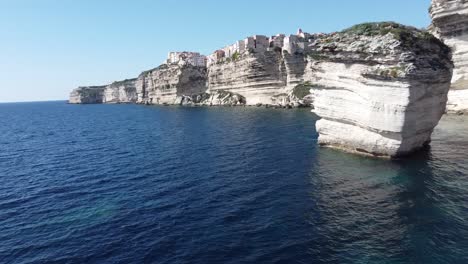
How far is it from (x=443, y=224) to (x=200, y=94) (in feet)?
488

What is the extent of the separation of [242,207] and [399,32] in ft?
81.9

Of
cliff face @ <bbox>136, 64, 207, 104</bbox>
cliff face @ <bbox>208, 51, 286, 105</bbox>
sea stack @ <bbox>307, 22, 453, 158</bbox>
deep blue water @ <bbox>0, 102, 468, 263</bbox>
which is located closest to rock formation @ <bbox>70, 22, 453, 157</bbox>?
sea stack @ <bbox>307, 22, 453, 158</bbox>

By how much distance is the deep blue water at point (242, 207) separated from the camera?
20078mm

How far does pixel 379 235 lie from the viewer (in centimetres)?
2088

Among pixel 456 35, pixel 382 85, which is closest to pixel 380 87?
pixel 382 85

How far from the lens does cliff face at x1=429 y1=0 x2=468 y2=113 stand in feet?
183

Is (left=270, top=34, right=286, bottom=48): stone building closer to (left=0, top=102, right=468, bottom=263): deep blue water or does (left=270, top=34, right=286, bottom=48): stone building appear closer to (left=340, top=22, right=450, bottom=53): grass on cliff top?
(left=0, top=102, right=468, bottom=263): deep blue water

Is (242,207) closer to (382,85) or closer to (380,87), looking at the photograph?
(380,87)

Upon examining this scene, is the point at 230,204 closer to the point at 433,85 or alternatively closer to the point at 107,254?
the point at 107,254

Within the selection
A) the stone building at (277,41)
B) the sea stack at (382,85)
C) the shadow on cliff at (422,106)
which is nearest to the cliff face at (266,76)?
the stone building at (277,41)

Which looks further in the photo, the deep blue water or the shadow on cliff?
the shadow on cliff

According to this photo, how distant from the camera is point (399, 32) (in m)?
35.8

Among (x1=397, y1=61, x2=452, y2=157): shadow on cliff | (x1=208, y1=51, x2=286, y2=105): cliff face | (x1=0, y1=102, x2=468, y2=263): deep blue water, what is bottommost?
(x1=0, y1=102, x2=468, y2=263): deep blue water

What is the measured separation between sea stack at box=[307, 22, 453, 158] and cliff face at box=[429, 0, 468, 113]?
2310cm
